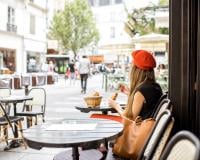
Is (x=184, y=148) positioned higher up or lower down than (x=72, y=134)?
higher up

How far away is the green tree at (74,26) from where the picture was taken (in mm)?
50875

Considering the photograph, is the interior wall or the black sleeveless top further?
the black sleeveless top

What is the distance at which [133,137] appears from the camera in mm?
4445

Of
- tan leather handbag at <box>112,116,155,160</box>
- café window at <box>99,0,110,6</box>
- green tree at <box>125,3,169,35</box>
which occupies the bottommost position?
tan leather handbag at <box>112,116,155,160</box>

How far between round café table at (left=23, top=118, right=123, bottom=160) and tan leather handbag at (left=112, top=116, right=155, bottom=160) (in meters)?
0.16

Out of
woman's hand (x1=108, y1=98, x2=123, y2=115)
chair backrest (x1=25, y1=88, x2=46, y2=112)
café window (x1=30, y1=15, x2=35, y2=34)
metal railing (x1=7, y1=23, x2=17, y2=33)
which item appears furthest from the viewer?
café window (x1=30, y1=15, x2=35, y2=34)

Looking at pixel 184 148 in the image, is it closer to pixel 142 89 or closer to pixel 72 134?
pixel 72 134

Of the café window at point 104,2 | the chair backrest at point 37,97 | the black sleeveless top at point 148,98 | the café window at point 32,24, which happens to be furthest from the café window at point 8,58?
the café window at point 104,2

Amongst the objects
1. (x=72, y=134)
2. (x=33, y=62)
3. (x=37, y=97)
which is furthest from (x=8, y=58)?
(x=72, y=134)

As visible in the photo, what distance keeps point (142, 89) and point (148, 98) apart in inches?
5.4

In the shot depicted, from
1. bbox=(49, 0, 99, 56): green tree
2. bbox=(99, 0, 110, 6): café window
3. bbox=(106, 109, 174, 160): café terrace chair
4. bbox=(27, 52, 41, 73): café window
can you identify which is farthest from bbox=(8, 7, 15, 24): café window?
bbox=(99, 0, 110, 6): café window

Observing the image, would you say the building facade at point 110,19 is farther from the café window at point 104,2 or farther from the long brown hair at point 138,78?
the long brown hair at point 138,78

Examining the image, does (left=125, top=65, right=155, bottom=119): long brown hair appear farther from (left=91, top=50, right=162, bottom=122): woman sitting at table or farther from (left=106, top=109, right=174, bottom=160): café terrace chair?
(left=106, top=109, right=174, bottom=160): café terrace chair

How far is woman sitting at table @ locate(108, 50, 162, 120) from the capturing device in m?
4.79
